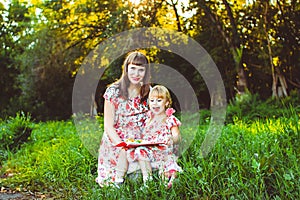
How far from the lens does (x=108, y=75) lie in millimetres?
9148

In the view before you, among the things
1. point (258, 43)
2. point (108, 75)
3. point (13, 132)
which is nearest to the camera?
point (13, 132)

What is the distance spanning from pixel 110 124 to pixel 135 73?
48 centimetres

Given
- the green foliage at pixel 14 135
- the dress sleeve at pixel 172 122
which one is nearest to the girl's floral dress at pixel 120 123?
the dress sleeve at pixel 172 122

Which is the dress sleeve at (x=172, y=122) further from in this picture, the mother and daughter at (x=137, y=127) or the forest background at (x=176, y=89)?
the forest background at (x=176, y=89)

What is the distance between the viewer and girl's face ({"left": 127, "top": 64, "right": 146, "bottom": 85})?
3391mm

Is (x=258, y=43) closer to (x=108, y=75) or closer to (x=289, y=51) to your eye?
(x=289, y=51)

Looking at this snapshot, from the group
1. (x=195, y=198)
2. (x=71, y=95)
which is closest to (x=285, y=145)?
(x=195, y=198)

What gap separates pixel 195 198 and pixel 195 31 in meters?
10.2

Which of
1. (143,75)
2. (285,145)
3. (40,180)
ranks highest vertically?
(143,75)

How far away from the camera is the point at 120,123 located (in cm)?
359

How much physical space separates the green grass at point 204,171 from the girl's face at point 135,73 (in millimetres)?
789

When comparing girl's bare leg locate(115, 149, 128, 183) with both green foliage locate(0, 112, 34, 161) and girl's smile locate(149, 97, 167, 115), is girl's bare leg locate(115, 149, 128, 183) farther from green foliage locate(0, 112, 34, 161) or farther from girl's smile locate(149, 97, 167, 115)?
green foliage locate(0, 112, 34, 161)

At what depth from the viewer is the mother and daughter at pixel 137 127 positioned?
3305 mm

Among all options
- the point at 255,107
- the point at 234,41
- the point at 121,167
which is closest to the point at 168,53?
the point at 234,41
